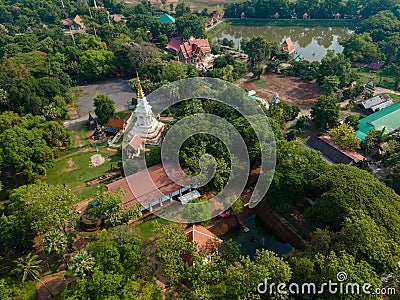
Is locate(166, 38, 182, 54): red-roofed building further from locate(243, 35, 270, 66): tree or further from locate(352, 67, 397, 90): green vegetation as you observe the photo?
locate(352, 67, 397, 90): green vegetation

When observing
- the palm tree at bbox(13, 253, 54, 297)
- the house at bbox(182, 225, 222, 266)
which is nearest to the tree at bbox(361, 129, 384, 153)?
the house at bbox(182, 225, 222, 266)

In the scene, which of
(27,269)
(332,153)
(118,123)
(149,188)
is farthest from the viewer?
(118,123)

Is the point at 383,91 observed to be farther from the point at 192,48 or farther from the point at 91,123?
the point at 91,123

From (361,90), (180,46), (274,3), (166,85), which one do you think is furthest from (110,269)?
(274,3)

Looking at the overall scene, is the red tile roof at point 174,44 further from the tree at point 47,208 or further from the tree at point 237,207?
the tree at point 47,208

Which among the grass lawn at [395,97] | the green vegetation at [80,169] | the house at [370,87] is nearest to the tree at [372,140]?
the grass lawn at [395,97]

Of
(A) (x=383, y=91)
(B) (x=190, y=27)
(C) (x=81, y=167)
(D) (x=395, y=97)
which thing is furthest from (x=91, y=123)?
(D) (x=395, y=97)

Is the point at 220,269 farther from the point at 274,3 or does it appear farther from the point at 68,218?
the point at 274,3

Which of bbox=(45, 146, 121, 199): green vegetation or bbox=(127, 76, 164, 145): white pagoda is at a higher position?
bbox=(127, 76, 164, 145): white pagoda
